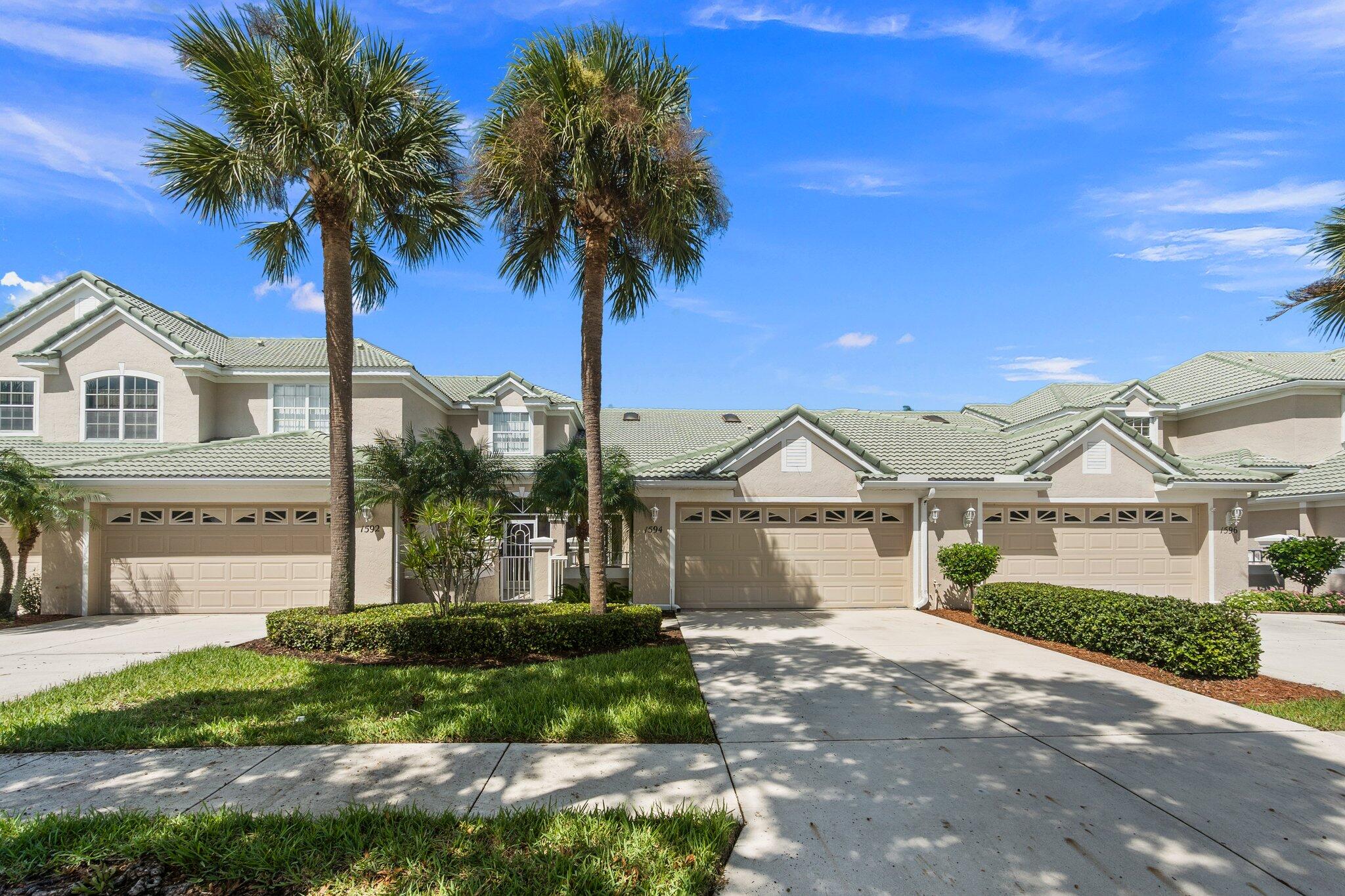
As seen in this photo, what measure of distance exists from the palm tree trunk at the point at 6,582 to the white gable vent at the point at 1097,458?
22.6 meters

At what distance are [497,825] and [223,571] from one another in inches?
527

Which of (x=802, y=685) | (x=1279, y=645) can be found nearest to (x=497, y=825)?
(x=802, y=685)

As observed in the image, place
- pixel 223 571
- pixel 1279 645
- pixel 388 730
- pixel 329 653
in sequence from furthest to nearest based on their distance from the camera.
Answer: pixel 223 571 < pixel 1279 645 < pixel 329 653 < pixel 388 730

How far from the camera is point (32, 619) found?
13039mm

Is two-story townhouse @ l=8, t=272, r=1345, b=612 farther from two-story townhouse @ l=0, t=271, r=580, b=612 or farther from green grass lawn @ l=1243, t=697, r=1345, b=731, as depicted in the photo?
green grass lawn @ l=1243, t=697, r=1345, b=731

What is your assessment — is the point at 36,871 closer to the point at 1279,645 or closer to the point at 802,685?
the point at 802,685

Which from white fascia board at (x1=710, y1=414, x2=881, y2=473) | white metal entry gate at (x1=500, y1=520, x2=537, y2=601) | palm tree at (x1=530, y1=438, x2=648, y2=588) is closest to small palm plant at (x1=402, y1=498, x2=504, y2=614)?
palm tree at (x1=530, y1=438, x2=648, y2=588)

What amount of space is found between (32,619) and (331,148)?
11795 mm

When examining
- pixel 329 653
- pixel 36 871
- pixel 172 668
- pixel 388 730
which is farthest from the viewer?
pixel 329 653

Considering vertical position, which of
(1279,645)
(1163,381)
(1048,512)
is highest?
(1163,381)

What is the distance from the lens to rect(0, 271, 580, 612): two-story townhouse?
13.9 m

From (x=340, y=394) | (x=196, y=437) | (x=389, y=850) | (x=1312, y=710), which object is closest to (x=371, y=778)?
(x=389, y=850)

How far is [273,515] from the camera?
46.9 feet

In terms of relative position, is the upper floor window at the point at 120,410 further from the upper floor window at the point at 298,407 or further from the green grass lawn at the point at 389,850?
the green grass lawn at the point at 389,850
